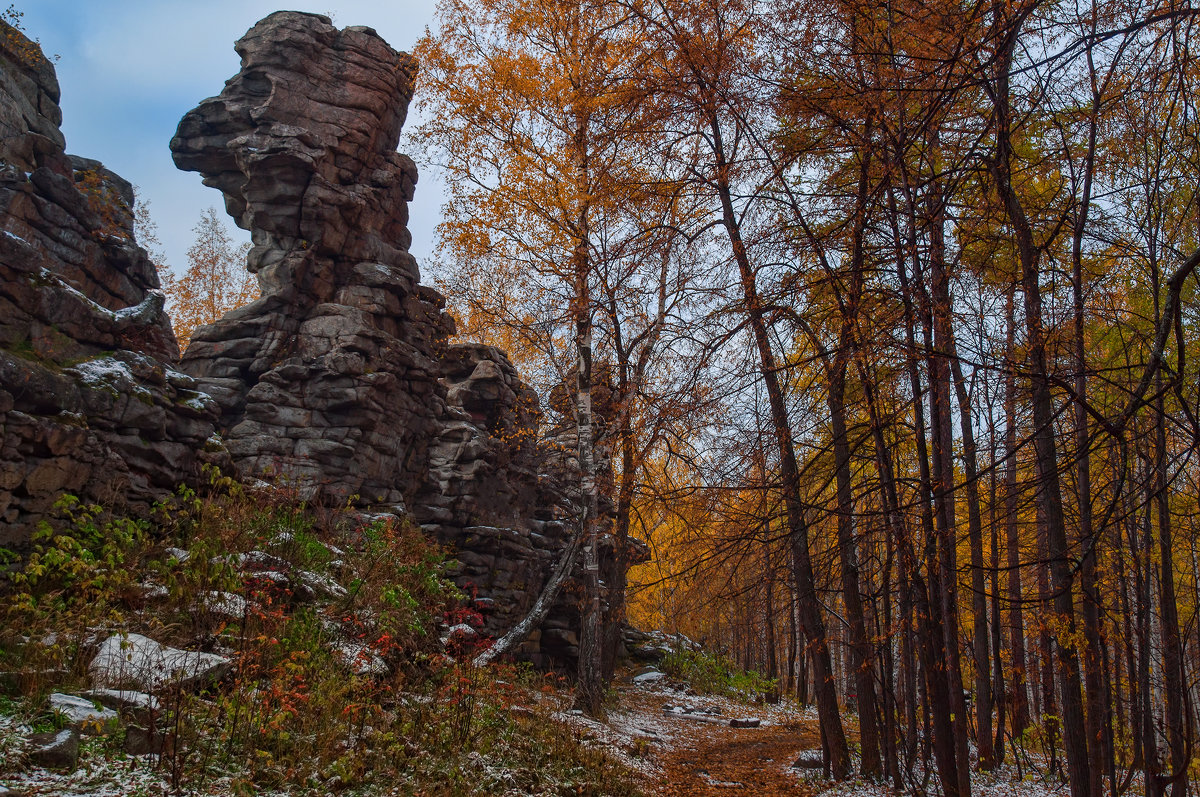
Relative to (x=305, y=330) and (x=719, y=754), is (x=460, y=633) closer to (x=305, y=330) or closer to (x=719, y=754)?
(x=719, y=754)

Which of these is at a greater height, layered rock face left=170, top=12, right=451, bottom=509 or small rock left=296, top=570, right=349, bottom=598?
layered rock face left=170, top=12, right=451, bottom=509

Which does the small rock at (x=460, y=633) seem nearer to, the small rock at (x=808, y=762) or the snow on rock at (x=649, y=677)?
the small rock at (x=808, y=762)

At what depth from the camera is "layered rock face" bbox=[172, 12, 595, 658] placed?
14562 millimetres

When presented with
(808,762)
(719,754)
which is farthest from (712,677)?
(808,762)

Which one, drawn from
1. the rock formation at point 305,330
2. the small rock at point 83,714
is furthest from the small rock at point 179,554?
the small rock at point 83,714

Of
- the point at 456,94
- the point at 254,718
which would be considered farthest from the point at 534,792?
the point at 456,94

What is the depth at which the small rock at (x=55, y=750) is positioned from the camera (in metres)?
4.40

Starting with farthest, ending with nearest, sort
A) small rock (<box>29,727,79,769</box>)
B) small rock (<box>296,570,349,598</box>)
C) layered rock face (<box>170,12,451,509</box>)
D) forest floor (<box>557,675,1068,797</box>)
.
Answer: layered rock face (<box>170,12,451,509</box>) < forest floor (<box>557,675,1068,797</box>) < small rock (<box>296,570,349,598</box>) < small rock (<box>29,727,79,769</box>)

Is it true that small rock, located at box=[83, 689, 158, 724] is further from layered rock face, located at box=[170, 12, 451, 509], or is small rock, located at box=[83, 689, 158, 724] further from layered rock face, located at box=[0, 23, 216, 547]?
layered rock face, located at box=[170, 12, 451, 509]

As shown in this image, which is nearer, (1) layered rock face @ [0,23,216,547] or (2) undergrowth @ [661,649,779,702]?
(1) layered rock face @ [0,23,216,547]

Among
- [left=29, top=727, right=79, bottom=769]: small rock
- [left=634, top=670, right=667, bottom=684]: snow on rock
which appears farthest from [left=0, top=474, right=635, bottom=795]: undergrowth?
[left=634, top=670, right=667, bottom=684]: snow on rock

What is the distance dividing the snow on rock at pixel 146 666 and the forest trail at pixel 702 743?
15.8ft

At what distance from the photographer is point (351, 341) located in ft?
Result: 49.5

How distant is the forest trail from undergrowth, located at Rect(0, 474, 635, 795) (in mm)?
1064
